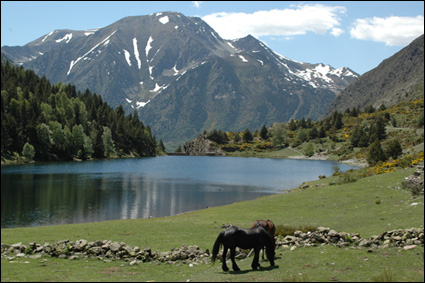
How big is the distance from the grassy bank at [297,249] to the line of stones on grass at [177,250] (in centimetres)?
79

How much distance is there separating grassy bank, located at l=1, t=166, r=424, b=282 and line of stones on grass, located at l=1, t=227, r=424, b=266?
0.79 metres

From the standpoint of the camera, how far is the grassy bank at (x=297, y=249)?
15.5 meters

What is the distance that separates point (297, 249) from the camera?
2006 centimetres

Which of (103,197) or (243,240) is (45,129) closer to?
(103,197)

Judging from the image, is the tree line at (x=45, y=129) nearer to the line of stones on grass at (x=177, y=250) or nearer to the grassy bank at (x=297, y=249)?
the grassy bank at (x=297, y=249)

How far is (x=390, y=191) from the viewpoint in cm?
3891

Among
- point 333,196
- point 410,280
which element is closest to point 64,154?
point 333,196

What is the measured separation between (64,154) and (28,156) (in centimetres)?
2033

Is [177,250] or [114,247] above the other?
[114,247]

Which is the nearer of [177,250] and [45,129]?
[177,250]

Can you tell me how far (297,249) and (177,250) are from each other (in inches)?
259

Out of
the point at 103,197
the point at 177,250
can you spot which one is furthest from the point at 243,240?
the point at 103,197

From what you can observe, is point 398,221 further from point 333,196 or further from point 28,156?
point 28,156

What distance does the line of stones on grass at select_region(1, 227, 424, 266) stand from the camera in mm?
19344
